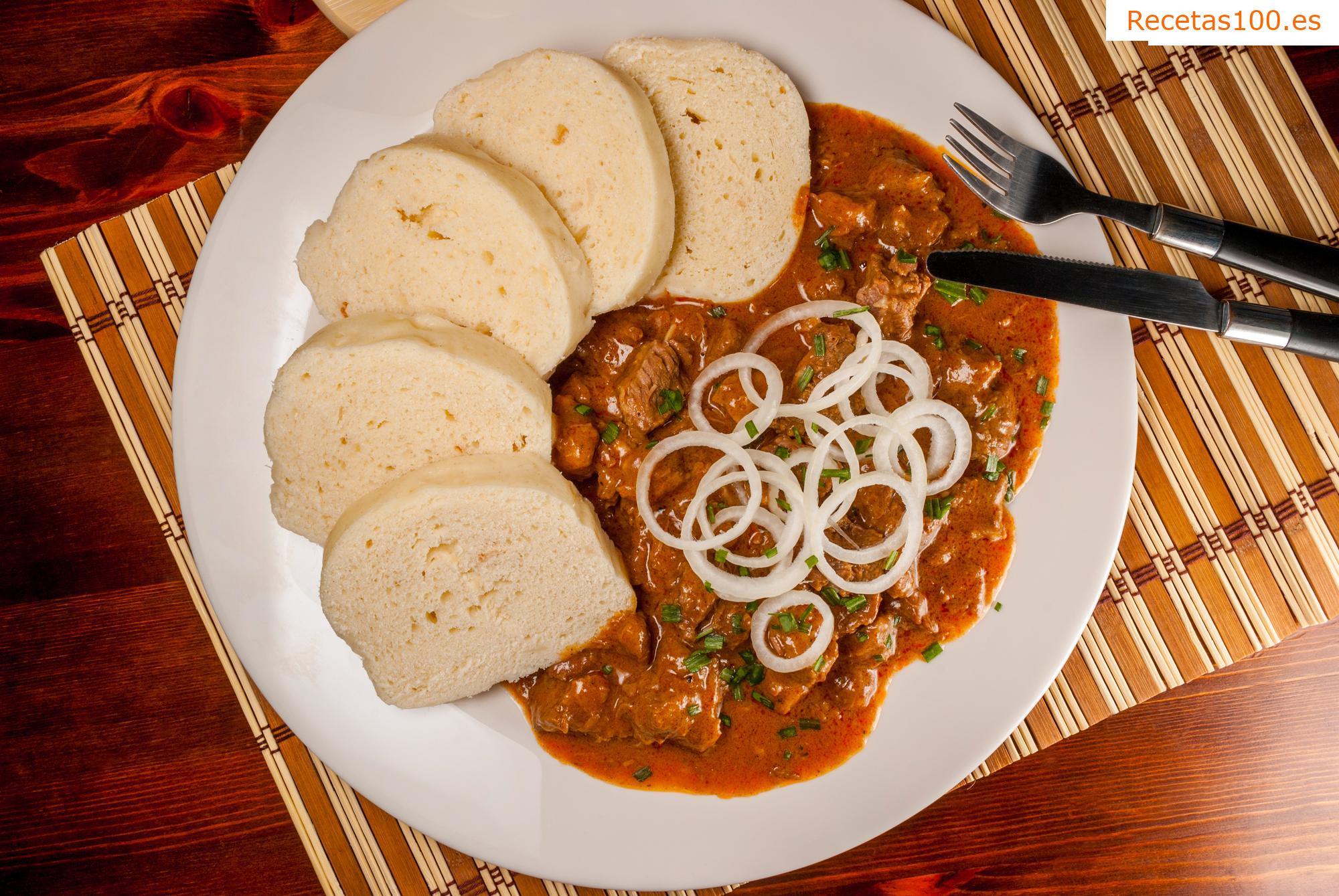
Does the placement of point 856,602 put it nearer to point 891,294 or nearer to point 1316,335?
point 891,294

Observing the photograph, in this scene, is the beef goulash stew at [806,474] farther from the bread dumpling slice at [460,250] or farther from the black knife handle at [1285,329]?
the black knife handle at [1285,329]

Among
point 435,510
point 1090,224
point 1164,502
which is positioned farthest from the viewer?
point 1164,502

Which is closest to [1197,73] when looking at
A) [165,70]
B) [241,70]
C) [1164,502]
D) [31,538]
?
[1164,502]

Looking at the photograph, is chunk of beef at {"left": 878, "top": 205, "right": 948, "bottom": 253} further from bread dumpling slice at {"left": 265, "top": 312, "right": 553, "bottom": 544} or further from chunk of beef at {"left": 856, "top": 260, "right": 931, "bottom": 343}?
bread dumpling slice at {"left": 265, "top": 312, "right": 553, "bottom": 544}

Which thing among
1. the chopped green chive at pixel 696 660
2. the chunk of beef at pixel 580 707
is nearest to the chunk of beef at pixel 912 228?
the chopped green chive at pixel 696 660

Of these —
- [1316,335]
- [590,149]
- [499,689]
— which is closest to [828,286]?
[590,149]

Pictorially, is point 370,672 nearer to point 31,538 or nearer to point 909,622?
point 31,538
